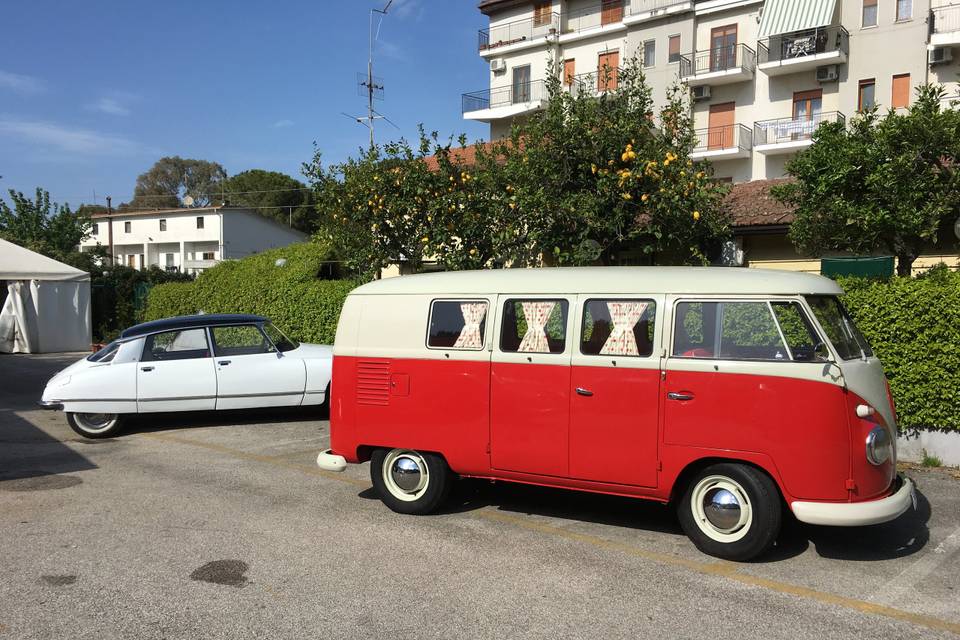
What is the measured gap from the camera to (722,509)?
18.1 ft

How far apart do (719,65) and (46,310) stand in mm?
27837

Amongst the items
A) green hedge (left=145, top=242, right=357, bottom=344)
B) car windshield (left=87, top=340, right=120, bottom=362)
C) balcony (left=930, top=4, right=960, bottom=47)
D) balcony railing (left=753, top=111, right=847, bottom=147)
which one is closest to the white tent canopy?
green hedge (left=145, top=242, right=357, bottom=344)

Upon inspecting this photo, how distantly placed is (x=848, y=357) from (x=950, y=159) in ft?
31.3

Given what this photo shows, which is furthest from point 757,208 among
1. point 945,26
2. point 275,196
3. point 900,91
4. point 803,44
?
point 275,196

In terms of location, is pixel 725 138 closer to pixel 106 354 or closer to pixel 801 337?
pixel 106 354

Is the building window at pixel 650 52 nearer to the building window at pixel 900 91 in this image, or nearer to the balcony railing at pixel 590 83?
the balcony railing at pixel 590 83

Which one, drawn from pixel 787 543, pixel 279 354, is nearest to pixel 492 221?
pixel 279 354

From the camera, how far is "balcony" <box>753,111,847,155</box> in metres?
30.6

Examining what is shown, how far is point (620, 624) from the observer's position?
4.45 metres

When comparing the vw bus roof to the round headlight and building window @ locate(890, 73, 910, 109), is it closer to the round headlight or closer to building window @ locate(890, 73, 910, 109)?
the round headlight

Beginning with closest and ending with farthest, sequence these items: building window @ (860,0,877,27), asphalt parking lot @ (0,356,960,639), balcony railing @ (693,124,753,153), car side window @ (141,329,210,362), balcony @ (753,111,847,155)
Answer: asphalt parking lot @ (0,356,960,639)
car side window @ (141,329,210,362)
building window @ (860,0,877,27)
balcony @ (753,111,847,155)
balcony railing @ (693,124,753,153)

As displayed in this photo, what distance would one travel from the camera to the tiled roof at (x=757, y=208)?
A: 56.4ft

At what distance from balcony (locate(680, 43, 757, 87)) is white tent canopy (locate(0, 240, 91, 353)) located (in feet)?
81.8

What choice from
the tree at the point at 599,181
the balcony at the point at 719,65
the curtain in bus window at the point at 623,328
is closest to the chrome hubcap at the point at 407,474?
the curtain in bus window at the point at 623,328
